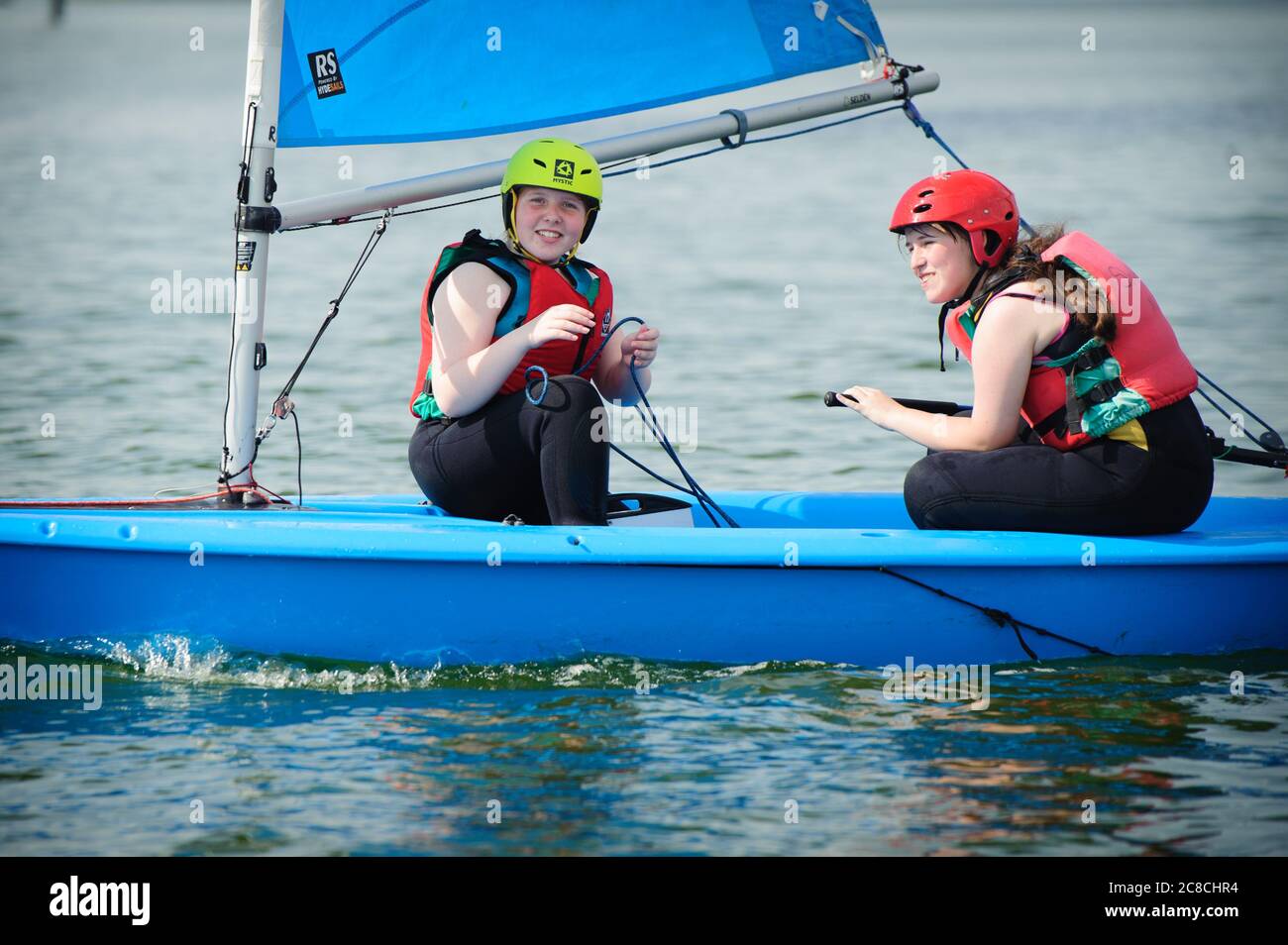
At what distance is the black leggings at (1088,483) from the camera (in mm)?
4230

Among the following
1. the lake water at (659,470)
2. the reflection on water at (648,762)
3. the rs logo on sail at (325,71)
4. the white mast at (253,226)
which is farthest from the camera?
the rs logo on sail at (325,71)

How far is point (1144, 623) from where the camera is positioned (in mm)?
4359

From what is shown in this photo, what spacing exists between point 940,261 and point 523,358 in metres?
1.05

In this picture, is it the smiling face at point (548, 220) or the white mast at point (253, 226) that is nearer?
the smiling face at point (548, 220)

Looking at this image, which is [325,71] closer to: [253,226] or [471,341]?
[253,226]

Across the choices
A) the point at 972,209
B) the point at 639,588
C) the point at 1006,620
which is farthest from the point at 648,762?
the point at 972,209

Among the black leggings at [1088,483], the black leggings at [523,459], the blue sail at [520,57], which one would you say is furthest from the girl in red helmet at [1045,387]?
the blue sail at [520,57]

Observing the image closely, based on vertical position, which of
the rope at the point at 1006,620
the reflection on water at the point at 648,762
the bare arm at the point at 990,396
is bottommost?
the reflection on water at the point at 648,762

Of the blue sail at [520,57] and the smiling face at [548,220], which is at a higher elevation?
the blue sail at [520,57]

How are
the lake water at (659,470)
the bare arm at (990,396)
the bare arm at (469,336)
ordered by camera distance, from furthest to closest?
the bare arm at (469,336)
the bare arm at (990,396)
the lake water at (659,470)

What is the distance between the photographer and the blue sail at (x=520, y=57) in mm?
4793

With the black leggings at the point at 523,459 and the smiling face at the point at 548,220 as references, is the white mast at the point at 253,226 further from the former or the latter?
the smiling face at the point at 548,220
